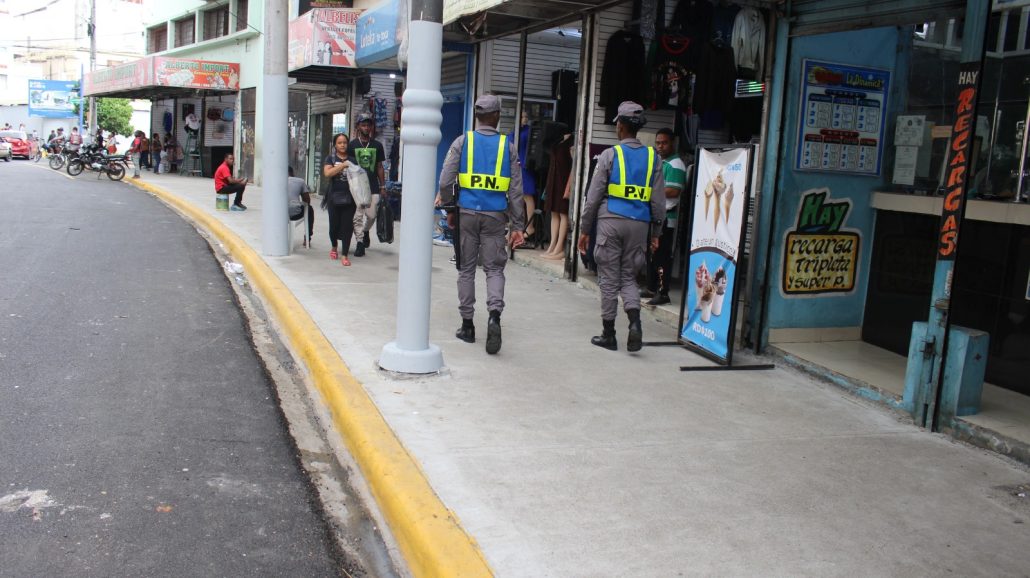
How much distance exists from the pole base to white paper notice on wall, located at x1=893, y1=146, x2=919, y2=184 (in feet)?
13.4

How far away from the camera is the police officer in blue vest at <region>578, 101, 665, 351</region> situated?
6.75 metres

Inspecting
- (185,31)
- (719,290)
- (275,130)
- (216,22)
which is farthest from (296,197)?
(185,31)

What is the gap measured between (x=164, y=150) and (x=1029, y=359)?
36.5 m

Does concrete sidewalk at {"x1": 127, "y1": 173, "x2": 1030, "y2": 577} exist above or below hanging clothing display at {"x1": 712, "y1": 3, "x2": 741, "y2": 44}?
below

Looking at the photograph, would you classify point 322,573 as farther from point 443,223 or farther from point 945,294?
point 443,223

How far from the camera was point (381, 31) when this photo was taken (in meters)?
14.0

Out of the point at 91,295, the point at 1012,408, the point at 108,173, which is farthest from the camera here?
the point at 108,173

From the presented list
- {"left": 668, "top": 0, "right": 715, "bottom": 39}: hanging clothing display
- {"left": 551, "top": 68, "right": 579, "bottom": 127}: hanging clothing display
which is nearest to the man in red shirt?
{"left": 551, "top": 68, "right": 579, "bottom": 127}: hanging clothing display

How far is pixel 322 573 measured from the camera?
3.54 meters

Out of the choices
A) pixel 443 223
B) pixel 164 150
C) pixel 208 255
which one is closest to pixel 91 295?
pixel 208 255

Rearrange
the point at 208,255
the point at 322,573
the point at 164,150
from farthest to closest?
the point at 164,150, the point at 208,255, the point at 322,573

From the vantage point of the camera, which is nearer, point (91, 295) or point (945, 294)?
point (945, 294)

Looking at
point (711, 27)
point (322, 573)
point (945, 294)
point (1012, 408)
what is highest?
point (711, 27)

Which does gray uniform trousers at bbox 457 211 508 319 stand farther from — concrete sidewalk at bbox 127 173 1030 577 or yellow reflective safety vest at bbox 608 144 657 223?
yellow reflective safety vest at bbox 608 144 657 223
